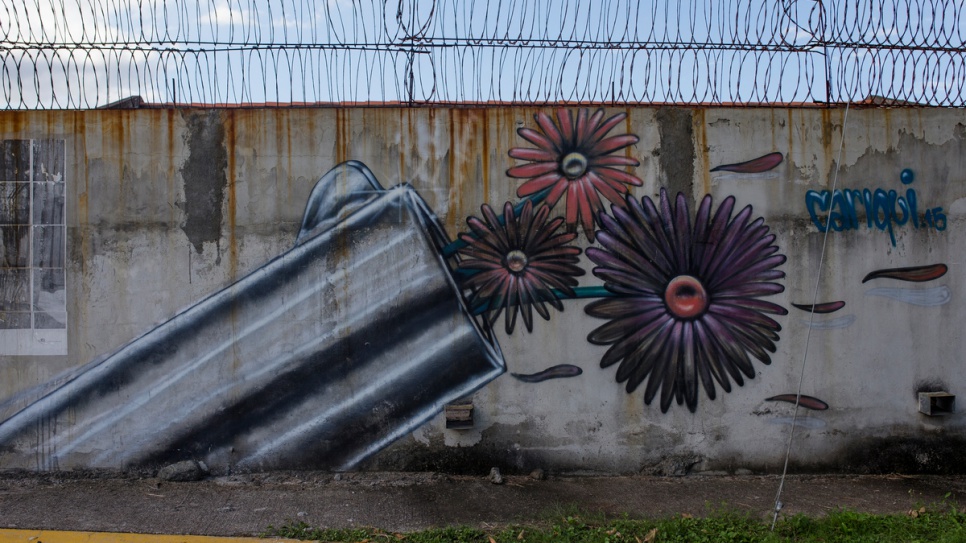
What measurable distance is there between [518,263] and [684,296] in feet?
4.11

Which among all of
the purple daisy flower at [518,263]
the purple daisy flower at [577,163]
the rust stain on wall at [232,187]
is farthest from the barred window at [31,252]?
the purple daisy flower at [577,163]

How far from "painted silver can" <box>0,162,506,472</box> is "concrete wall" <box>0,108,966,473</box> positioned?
16mm

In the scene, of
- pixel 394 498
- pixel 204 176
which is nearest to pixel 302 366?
pixel 394 498

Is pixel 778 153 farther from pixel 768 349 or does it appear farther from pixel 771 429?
pixel 771 429

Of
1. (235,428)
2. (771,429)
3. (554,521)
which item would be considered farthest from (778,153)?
(235,428)

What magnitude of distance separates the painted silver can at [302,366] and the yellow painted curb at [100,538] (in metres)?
0.94

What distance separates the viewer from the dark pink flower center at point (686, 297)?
5172mm

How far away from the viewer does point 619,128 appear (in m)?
5.17

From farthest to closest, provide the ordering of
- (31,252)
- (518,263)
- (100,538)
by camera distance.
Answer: (518,263) → (31,252) → (100,538)

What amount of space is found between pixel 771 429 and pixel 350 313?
320 centimetres

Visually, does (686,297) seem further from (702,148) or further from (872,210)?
(872,210)

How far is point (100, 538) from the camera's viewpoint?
4031mm

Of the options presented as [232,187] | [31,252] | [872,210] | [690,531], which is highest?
[232,187]

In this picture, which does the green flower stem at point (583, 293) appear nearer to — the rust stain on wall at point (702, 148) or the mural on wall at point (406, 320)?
the mural on wall at point (406, 320)
